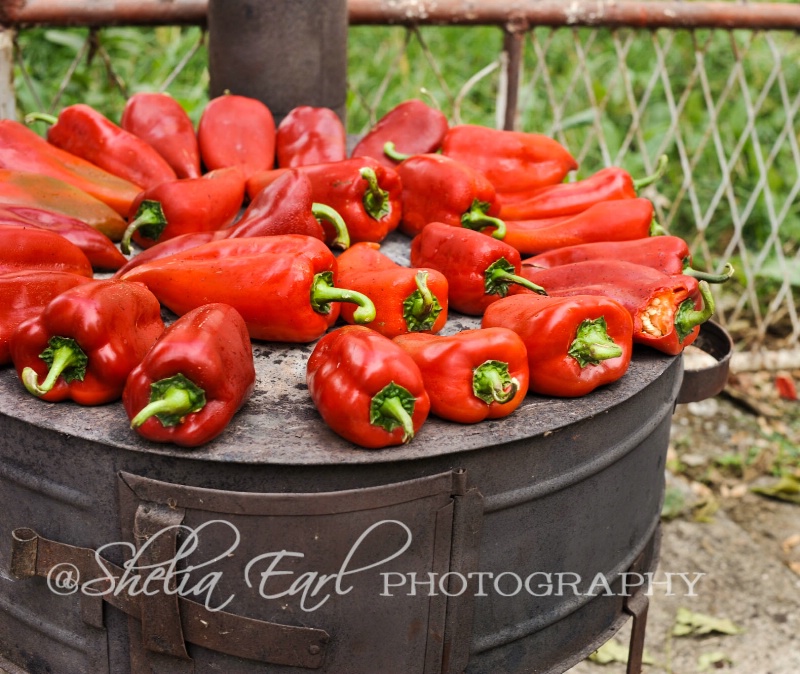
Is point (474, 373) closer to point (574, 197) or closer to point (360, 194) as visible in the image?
point (360, 194)

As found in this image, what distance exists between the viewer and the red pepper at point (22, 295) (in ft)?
6.38

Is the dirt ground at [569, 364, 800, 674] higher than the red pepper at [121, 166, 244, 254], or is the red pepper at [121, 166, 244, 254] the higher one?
the red pepper at [121, 166, 244, 254]

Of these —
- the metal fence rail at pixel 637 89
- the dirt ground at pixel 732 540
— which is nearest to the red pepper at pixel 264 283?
the metal fence rail at pixel 637 89

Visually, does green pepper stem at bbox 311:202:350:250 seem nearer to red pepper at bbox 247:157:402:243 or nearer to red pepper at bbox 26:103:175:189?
red pepper at bbox 247:157:402:243

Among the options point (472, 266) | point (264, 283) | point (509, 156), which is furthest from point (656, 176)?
point (264, 283)

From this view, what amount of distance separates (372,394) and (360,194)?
2.89 ft

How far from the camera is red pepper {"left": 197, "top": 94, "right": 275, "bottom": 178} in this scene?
2.86 meters

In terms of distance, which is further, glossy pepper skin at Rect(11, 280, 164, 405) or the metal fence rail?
the metal fence rail

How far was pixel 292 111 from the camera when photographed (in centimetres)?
299

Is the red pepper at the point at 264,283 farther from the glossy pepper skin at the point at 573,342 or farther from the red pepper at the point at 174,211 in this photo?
the glossy pepper skin at the point at 573,342

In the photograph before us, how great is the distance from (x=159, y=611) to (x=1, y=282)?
2.47 feet

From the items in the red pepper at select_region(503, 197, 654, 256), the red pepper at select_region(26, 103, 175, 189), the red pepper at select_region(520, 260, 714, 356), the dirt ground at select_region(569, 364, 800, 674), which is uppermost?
the red pepper at select_region(26, 103, 175, 189)

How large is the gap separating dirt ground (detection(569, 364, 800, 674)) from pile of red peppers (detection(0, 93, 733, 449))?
4.74 ft

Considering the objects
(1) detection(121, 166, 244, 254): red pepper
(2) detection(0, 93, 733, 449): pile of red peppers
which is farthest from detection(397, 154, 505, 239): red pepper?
(1) detection(121, 166, 244, 254): red pepper
